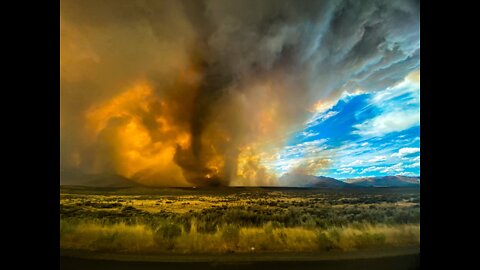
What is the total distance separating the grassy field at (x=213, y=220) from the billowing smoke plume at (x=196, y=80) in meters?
0.18

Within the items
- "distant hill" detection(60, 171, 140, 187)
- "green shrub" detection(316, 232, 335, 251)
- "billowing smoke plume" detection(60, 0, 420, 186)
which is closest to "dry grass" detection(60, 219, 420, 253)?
"green shrub" detection(316, 232, 335, 251)

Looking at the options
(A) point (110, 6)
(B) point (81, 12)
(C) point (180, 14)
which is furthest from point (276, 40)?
(B) point (81, 12)

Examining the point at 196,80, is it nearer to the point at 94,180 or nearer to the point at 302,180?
the point at 94,180

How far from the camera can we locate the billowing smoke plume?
9.51 ft

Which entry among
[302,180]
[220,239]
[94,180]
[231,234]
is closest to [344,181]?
[302,180]

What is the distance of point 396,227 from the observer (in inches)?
132

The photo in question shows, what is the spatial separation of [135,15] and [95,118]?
100 centimetres

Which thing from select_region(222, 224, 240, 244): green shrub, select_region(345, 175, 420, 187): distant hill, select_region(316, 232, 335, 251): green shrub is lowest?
select_region(316, 232, 335, 251): green shrub

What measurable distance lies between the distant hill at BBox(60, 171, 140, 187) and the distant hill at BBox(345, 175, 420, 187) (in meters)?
2.13

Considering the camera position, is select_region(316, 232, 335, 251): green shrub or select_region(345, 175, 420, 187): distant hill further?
select_region(345, 175, 420, 187): distant hill

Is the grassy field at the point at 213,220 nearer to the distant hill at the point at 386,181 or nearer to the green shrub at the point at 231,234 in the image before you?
the green shrub at the point at 231,234

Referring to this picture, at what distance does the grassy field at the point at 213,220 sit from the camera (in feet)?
9.27

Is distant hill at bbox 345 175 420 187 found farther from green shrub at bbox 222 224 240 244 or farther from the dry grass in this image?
green shrub at bbox 222 224 240 244

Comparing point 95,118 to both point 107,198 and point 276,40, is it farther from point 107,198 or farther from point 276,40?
point 276,40
